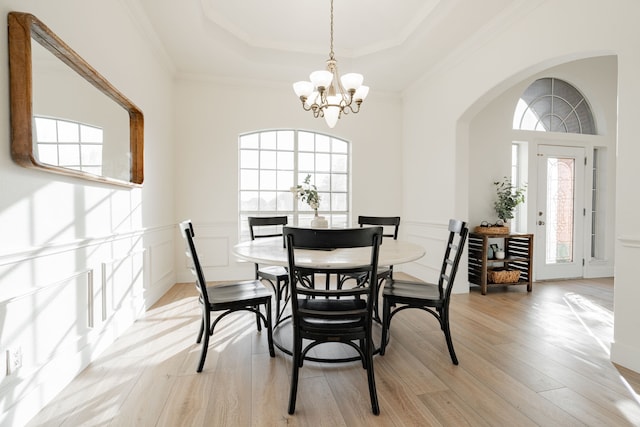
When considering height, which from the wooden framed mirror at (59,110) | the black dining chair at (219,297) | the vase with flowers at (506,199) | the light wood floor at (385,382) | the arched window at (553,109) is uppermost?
the arched window at (553,109)

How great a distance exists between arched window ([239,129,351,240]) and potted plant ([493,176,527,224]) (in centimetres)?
208

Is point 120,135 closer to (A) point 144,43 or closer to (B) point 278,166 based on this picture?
(A) point 144,43

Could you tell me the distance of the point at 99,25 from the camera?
228cm

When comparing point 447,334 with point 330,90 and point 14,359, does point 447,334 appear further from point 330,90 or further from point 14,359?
point 14,359

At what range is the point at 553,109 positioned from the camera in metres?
4.57

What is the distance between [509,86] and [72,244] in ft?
13.2

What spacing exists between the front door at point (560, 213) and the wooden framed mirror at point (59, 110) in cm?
512

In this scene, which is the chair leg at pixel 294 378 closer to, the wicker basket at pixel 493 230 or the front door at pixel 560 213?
the wicker basket at pixel 493 230

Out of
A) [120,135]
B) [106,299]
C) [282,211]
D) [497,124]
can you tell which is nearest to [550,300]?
[497,124]

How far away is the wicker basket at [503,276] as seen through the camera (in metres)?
3.89

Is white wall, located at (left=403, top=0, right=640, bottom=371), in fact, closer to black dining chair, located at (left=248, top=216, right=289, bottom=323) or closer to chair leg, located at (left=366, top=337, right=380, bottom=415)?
chair leg, located at (left=366, top=337, right=380, bottom=415)

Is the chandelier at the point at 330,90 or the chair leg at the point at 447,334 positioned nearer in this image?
the chair leg at the point at 447,334

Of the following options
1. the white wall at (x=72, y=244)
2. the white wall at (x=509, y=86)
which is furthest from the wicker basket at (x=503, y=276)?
the white wall at (x=72, y=244)

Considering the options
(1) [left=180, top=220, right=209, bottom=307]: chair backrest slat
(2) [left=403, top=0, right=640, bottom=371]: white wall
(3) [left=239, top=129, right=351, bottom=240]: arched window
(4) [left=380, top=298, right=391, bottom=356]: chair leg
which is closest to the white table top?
(1) [left=180, top=220, right=209, bottom=307]: chair backrest slat
